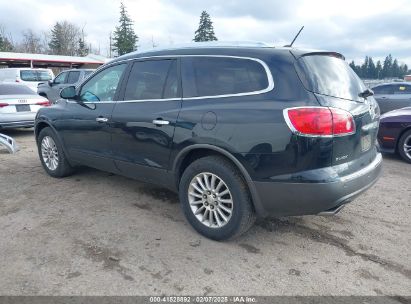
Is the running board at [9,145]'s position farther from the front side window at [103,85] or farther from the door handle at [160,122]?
the door handle at [160,122]

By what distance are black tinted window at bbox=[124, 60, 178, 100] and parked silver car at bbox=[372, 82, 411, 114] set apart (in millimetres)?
10193

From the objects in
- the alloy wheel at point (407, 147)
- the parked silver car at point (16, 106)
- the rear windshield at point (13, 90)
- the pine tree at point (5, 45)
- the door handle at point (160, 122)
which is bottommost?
the alloy wheel at point (407, 147)

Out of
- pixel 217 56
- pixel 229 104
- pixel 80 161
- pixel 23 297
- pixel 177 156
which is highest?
pixel 217 56

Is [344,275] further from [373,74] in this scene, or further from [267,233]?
[373,74]

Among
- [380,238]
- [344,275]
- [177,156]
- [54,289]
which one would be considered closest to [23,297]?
[54,289]

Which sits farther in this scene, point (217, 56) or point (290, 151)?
point (217, 56)

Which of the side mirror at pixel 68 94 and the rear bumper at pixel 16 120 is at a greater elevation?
the side mirror at pixel 68 94

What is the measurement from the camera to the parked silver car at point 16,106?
8859 mm

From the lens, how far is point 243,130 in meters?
3.12

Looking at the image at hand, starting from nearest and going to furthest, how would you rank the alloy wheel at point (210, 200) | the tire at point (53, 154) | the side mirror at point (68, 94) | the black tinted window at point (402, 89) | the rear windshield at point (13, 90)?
the alloy wheel at point (210, 200)
the side mirror at point (68, 94)
the tire at point (53, 154)
the rear windshield at point (13, 90)
the black tinted window at point (402, 89)

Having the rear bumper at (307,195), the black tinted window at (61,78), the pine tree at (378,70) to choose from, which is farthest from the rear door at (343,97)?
the pine tree at (378,70)

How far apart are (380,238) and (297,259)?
3.28 ft

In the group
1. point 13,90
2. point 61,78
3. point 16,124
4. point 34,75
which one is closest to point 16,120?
point 16,124

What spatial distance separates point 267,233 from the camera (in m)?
3.70
